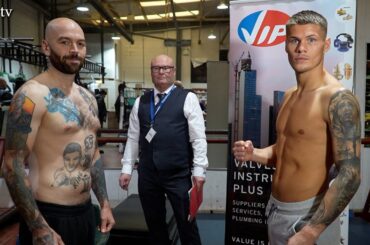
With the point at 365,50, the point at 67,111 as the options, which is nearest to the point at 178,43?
the point at 365,50

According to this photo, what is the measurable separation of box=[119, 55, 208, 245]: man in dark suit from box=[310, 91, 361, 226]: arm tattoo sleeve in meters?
1.33

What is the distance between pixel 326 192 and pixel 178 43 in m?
12.1

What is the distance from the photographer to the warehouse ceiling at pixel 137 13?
8891mm

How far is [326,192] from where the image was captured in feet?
3.83

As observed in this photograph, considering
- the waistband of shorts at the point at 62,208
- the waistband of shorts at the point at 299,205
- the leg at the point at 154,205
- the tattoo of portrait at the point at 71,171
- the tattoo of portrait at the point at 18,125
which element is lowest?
the leg at the point at 154,205

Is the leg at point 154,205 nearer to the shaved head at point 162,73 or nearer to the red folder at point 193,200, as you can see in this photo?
the red folder at point 193,200

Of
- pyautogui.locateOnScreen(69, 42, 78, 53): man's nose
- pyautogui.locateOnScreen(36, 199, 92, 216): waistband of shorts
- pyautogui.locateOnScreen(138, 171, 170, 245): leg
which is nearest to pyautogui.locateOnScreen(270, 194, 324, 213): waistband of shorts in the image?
pyautogui.locateOnScreen(36, 199, 92, 216): waistband of shorts

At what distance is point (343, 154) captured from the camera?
1.12 metres

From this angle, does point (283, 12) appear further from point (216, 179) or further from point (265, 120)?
point (216, 179)

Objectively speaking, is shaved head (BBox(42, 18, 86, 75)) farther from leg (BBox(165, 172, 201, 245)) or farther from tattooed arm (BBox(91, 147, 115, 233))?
→ leg (BBox(165, 172, 201, 245))

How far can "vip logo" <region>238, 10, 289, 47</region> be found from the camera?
90.4 inches

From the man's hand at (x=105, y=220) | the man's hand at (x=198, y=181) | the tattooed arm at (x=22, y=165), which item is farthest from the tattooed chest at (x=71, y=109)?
the man's hand at (x=198, y=181)

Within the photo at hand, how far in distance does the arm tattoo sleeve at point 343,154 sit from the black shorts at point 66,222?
1020mm

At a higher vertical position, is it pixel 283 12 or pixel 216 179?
pixel 283 12
